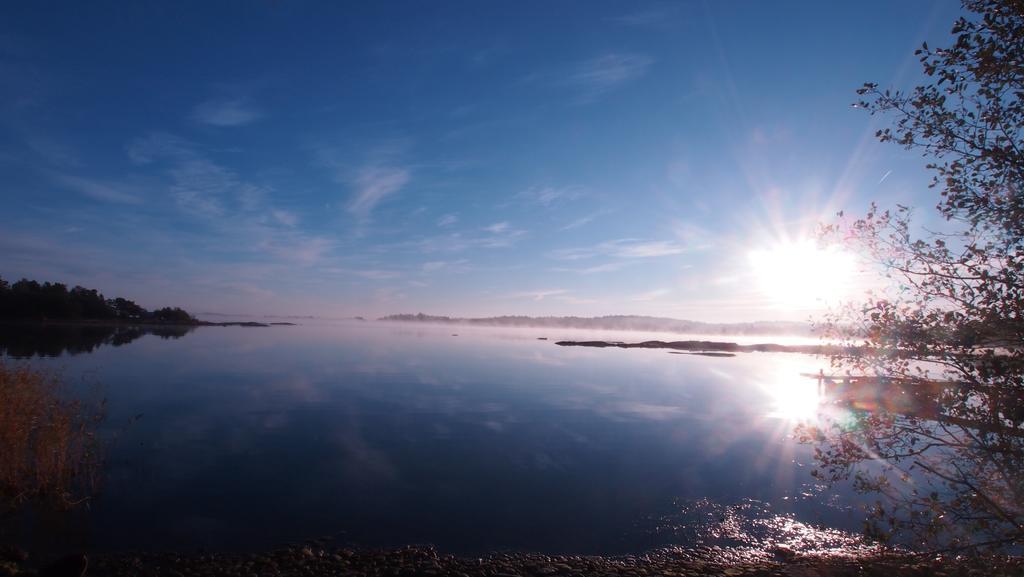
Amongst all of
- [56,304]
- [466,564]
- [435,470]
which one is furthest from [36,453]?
[56,304]

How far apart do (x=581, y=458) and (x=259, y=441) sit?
13.7 m

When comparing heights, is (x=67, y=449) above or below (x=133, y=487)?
above

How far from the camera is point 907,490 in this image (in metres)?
18.0

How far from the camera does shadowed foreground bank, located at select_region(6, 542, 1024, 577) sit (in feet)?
33.1

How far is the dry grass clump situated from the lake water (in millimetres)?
851

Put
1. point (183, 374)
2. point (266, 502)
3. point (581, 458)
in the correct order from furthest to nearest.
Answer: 1. point (183, 374)
2. point (581, 458)
3. point (266, 502)

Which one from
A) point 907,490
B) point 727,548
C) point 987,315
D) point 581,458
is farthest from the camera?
point 581,458

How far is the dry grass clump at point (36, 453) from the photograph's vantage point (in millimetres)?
13516

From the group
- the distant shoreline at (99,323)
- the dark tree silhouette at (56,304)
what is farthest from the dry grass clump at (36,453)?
the dark tree silhouette at (56,304)

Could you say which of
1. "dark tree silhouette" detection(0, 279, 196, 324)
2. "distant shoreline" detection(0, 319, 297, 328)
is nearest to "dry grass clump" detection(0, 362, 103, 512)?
"distant shoreline" detection(0, 319, 297, 328)

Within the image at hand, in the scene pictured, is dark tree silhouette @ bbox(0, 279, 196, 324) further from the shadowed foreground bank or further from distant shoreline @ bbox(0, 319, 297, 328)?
the shadowed foreground bank

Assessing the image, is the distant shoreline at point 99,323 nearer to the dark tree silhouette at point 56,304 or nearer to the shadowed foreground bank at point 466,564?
the dark tree silhouette at point 56,304

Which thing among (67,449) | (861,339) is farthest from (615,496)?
(67,449)

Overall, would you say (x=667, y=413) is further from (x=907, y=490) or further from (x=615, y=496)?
(x=615, y=496)
